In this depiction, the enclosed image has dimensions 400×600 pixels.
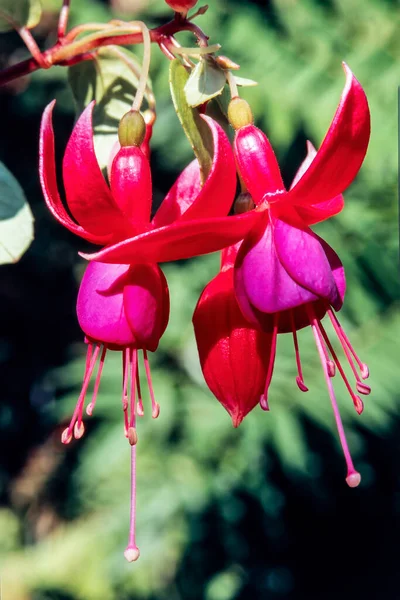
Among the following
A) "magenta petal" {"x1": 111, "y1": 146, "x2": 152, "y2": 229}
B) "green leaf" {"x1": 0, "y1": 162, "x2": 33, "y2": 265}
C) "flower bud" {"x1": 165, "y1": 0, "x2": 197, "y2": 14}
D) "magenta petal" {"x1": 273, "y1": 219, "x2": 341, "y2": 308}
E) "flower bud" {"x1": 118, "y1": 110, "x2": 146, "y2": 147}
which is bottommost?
"green leaf" {"x1": 0, "y1": 162, "x2": 33, "y2": 265}

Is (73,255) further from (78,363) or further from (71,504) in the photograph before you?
(71,504)

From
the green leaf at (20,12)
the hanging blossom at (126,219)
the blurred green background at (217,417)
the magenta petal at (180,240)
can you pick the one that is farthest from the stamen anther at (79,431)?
the blurred green background at (217,417)

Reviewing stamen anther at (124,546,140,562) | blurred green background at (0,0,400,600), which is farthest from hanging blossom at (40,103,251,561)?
blurred green background at (0,0,400,600)

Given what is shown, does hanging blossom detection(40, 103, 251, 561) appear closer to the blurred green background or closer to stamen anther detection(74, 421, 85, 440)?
stamen anther detection(74, 421, 85, 440)

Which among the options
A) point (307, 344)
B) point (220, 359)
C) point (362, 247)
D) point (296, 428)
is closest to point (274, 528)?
point (296, 428)

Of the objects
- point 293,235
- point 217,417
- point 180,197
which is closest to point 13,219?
point 180,197
